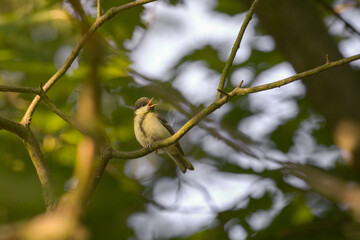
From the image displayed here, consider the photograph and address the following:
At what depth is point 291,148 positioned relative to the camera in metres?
5.51

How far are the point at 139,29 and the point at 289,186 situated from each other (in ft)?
8.07

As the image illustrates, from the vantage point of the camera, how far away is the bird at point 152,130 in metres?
5.37

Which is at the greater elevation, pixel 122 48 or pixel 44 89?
pixel 122 48

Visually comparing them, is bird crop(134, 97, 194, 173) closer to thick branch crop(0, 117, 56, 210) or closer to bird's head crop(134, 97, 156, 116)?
bird's head crop(134, 97, 156, 116)

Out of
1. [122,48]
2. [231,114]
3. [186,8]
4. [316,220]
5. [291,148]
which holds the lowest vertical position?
[316,220]

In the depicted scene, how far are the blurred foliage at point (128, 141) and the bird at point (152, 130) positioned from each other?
15 cm

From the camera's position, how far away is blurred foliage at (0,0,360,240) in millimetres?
4516

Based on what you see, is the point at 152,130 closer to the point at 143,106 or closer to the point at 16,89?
the point at 143,106

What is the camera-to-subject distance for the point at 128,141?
17.6 feet

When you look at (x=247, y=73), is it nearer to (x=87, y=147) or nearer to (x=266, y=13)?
(x=266, y=13)

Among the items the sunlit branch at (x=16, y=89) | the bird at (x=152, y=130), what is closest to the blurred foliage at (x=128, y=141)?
the bird at (x=152, y=130)

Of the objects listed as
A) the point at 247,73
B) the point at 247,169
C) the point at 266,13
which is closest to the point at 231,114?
the point at 247,73

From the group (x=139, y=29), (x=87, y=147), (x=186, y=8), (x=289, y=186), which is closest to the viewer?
(x=87, y=147)

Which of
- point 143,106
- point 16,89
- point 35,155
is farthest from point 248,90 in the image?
point 143,106
